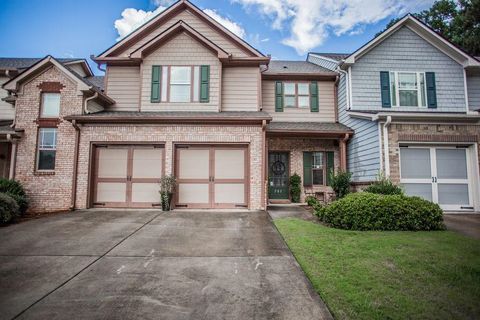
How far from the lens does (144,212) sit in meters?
8.96

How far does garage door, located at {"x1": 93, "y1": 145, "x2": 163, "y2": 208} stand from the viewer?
9.75 meters

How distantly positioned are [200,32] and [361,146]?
358 inches

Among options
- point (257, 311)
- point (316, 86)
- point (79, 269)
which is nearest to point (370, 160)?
point (316, 86)

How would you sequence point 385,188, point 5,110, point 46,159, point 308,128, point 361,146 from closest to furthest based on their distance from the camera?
point 385,188 → point 46,159 → point 361,146 → point 308,128 → point 5,110

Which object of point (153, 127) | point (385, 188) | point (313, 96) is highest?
point (313, 96)

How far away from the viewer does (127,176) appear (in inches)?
387

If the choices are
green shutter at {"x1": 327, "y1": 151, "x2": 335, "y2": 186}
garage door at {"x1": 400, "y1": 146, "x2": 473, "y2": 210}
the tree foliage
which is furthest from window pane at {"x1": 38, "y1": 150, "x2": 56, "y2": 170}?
the tree foliage

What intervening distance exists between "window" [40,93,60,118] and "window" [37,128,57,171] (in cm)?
62

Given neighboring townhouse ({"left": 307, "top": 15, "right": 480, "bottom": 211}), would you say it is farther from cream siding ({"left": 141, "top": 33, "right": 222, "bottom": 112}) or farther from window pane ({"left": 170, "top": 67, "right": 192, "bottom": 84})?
window pane ({"left": 170, "top": 67, "right": 192, "bottom": 84})

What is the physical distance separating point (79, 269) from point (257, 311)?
3139 mm

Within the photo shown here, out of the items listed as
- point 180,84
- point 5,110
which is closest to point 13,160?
point 5,110

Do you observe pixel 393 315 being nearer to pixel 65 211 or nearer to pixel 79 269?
pixel 79 269

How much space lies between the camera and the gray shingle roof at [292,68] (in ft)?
42.4

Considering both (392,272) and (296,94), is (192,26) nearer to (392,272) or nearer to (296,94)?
(296,94)
